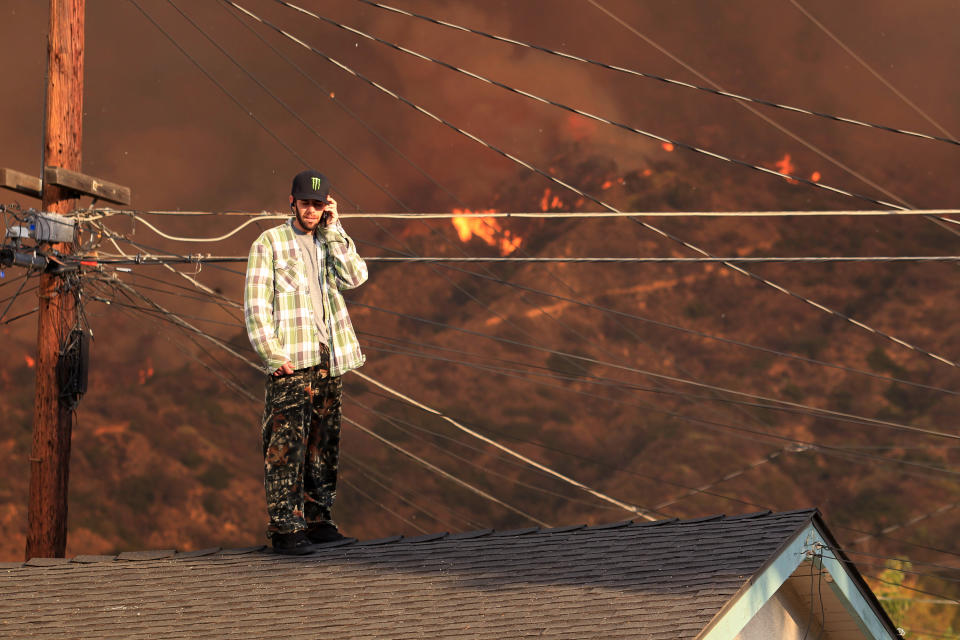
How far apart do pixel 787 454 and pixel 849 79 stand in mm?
17673

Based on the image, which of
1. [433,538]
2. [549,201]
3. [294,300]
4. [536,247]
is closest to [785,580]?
[433,538]

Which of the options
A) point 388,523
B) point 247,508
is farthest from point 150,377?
point 388,523

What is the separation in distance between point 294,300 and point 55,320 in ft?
17.9

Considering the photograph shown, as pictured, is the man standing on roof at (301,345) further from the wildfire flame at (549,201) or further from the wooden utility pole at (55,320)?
the wildfire flame at (549,201)

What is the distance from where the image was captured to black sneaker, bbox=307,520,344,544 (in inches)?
290

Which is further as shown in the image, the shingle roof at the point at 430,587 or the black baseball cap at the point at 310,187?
the black baseball cap at the point at 310,187

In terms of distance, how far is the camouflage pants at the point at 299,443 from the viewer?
22.7 ft

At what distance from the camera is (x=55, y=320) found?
453 inches

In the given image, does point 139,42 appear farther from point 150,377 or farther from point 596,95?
point 596,95

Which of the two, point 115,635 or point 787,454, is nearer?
point 115,635

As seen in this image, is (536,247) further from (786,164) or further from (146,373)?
(146,373)

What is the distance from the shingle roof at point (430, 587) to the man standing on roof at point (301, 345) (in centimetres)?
41

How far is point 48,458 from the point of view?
11.0 metres

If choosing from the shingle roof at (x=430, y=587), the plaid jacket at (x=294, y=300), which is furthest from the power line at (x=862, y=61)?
the shingle roof at (x=430, y=587)
